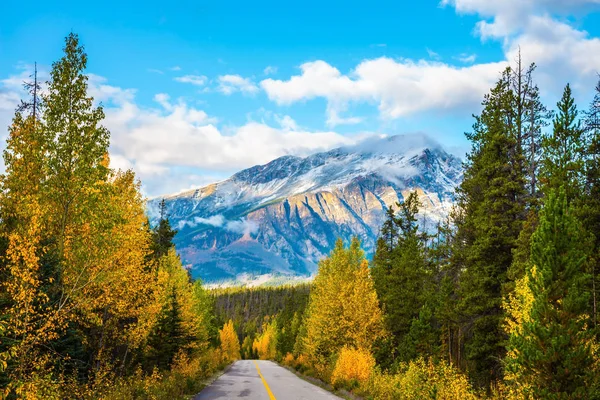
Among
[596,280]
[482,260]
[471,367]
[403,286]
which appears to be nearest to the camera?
[596,280]

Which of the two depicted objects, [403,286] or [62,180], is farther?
[403,286]

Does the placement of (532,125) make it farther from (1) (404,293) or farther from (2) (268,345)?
(2) (268,345)

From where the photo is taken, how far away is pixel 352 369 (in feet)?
86.6

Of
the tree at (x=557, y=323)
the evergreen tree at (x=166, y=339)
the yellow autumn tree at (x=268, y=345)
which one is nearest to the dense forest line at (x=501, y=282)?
the tree at (x=557, y=323)

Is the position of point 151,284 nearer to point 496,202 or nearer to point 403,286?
point 496,202

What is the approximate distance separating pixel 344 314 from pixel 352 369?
23.7ft

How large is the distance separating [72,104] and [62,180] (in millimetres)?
2938

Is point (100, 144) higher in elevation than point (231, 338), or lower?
higher

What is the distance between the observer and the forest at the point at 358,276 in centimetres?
1345

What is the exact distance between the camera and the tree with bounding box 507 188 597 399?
44.1 ft

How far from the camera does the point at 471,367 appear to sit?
95.0 feet

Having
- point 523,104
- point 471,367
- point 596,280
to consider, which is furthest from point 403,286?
point 596,280

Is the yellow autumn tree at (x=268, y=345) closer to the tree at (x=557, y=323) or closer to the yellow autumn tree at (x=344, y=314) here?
the yellow autumn tree at (x=344, y=314)

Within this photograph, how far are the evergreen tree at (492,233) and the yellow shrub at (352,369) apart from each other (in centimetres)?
561
